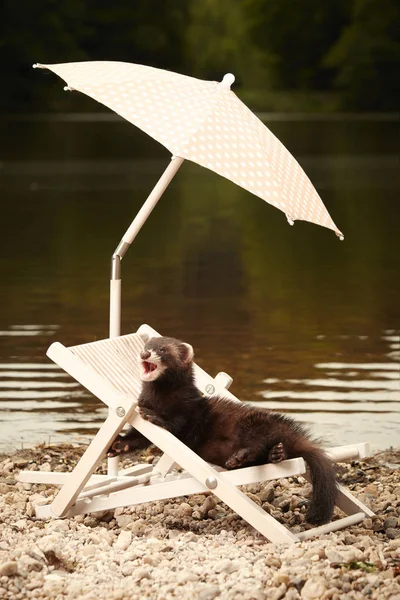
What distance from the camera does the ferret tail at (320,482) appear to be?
410 centimetres

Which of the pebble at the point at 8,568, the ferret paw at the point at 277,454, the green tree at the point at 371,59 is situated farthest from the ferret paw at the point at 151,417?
the green tree at the point at 371,59

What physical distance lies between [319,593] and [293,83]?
161 feet

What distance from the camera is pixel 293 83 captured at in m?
51.6

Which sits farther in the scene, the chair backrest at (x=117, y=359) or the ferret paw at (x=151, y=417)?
the chair backrest at (x=117, y=359)

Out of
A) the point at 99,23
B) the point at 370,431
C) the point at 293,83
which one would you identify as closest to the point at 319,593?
the point at 370,431

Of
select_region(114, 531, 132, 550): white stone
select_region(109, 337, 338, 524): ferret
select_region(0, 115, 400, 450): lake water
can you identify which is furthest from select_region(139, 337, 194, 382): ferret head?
select_region(0, 115, 400, 450): lake water

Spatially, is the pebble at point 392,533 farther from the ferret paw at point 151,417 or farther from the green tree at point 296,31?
the green tree at point 296,31

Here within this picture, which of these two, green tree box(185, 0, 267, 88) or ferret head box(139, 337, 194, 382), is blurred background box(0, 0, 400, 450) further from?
green tree box(185, 0, 267, 88)

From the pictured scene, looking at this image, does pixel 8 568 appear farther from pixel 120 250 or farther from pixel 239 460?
pixel 120 250

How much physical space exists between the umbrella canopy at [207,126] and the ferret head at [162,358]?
52 centimetres

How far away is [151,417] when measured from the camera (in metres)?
4.11

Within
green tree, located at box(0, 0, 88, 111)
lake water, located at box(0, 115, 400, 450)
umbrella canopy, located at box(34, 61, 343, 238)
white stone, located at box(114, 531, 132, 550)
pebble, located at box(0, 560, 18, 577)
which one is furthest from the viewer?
green tree, located at box(0, 0, 88, 111)

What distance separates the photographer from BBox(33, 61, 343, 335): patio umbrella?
14.0ft

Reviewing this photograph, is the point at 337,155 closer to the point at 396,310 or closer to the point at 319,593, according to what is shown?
the point at 396,310
